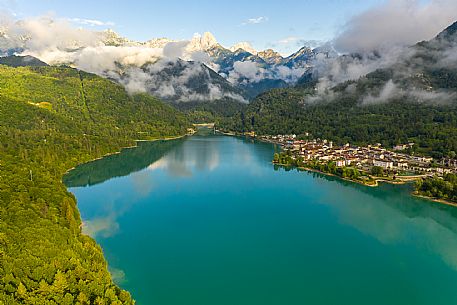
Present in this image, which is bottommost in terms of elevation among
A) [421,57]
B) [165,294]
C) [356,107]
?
[165,294]

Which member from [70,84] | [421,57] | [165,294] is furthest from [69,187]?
[421,57]

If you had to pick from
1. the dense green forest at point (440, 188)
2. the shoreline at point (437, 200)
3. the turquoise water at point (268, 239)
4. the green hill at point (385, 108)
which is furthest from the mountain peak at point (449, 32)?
the shoreline at point (437, 200)

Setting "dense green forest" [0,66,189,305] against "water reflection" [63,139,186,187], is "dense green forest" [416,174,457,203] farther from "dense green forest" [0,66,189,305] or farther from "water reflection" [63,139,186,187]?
"water reflection" [63,139,186,187]

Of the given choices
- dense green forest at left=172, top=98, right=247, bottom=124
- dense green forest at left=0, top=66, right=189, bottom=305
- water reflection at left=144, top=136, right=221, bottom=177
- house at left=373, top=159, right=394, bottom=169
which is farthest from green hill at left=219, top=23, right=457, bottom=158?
dense green forest at left=0, top=66, right=189, bottom=305

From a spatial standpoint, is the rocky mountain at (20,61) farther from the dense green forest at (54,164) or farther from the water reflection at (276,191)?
the water reflection at (276,191)

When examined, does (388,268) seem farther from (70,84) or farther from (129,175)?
(70,84)
